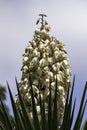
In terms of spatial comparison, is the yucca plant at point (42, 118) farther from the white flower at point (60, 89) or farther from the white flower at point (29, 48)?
the white flower at point (29, 48)

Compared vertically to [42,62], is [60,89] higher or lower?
lower

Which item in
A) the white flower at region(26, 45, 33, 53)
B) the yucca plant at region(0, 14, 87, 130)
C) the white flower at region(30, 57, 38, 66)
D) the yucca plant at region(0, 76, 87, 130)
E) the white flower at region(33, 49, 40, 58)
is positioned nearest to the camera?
the yucca plant at region(0, 76, 87, 130)

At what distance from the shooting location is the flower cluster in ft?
24.5

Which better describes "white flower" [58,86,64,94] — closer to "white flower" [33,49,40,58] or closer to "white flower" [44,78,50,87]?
"white flower" [44,78,50,87]

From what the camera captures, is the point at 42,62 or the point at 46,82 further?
the point at 42,62

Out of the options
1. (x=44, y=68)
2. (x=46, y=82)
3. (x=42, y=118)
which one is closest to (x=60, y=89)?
(x=46, y=82)

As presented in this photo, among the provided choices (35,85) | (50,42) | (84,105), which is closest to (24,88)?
(35,85)

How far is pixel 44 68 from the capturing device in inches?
306

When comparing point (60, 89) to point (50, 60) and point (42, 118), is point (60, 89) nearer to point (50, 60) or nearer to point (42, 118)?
point (50, 60)

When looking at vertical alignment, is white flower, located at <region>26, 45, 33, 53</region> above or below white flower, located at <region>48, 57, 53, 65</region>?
above

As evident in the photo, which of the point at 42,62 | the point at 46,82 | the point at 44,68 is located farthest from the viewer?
the point at 42,62

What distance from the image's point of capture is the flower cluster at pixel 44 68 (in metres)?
7.48

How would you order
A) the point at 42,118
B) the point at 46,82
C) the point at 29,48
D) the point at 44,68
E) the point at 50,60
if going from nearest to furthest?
1. the point at 42,118
2. the point at 46,82
3. the point at 44,68
4. the point at 50,60
5. the point at 29,48

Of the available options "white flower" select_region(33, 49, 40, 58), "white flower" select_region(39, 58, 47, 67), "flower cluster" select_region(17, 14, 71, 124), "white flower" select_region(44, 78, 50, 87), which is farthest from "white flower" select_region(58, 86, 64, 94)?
"white flower" select_region(33, 49, 40, 58)
